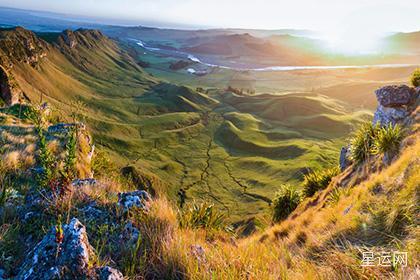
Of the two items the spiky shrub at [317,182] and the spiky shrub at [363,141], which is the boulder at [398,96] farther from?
the spiky shrub at [317,182]

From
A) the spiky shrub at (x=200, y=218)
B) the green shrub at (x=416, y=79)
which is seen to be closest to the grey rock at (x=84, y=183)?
the spiky shrub at (x=200, y=218)

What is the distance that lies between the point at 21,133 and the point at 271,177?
6854 centimetres

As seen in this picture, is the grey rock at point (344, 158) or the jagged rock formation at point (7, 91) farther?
the jagged rock formation at point (7, 91)

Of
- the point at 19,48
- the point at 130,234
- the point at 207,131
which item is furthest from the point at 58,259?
the point at 19,48

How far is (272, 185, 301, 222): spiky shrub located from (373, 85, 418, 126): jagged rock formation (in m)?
6.53

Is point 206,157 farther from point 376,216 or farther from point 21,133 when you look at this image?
point 376,216

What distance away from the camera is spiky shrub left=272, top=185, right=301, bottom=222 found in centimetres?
1808

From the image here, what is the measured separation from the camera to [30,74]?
131500 mm

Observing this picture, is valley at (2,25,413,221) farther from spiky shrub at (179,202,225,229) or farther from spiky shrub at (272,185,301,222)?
spiky shrub at (179,202,225,229)

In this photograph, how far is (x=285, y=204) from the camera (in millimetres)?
18281

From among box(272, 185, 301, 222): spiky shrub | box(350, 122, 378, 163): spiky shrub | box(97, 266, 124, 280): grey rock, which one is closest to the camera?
box(97, 266, 124, 280): grey rock

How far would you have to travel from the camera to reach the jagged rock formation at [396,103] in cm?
1591

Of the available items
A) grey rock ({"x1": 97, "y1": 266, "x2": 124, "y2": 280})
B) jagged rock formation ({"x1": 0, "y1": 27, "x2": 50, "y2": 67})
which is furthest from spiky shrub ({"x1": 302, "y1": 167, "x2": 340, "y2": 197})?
jagged rock formation ({"x1": 0, "y1": 27, "x2": 50, "y2": 67})

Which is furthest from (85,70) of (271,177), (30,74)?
(271,177)
